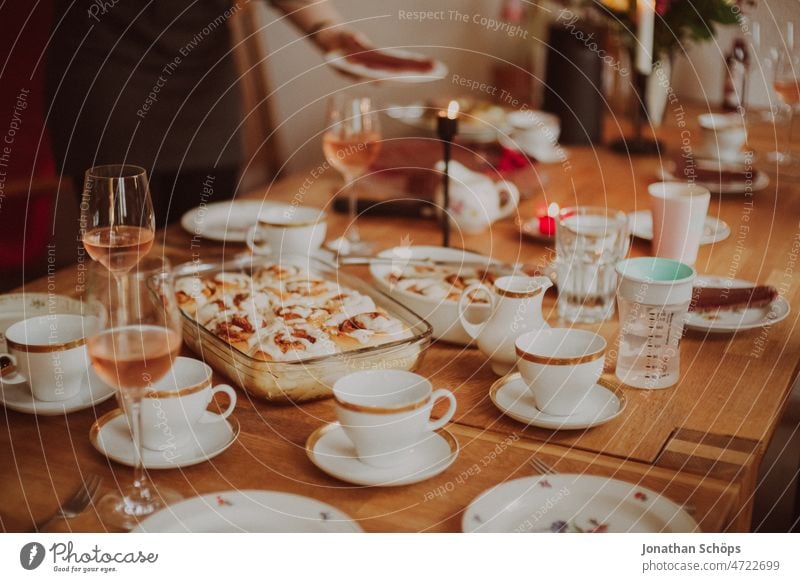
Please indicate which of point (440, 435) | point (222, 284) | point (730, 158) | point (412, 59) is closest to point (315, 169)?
point (412, 59)

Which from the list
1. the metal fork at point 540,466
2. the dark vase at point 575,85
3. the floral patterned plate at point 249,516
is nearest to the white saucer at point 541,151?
the dark vase at point 575,85

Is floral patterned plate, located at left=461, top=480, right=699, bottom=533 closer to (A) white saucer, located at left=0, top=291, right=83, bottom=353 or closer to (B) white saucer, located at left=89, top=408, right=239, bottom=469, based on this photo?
(B) white saucer, located at left=89, top=408, right=239, bottom=469

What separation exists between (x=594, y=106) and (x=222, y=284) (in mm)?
1195

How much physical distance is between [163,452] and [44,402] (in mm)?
161

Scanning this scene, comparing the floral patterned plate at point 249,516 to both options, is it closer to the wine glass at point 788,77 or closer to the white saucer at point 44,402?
the white saucer at point 44,402

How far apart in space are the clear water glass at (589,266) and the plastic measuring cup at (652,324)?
0.11 m

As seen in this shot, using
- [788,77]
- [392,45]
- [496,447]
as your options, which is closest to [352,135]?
[496,447]

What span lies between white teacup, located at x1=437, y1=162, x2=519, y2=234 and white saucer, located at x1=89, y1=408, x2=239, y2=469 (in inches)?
24.7

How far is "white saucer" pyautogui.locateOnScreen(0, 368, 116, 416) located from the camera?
0.84 metres

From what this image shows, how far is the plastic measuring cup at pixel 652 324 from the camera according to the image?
92cm

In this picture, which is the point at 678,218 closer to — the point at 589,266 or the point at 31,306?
the point at 589,266

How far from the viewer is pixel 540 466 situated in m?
0.76

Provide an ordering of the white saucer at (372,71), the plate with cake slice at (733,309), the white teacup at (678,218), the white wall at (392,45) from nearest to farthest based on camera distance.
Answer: the plate with cake slice at (733,309)
the white teacup at (678,218)
the white saucer at (372,71)
the white wall at (392,45)

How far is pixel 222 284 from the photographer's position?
3.44 feet
